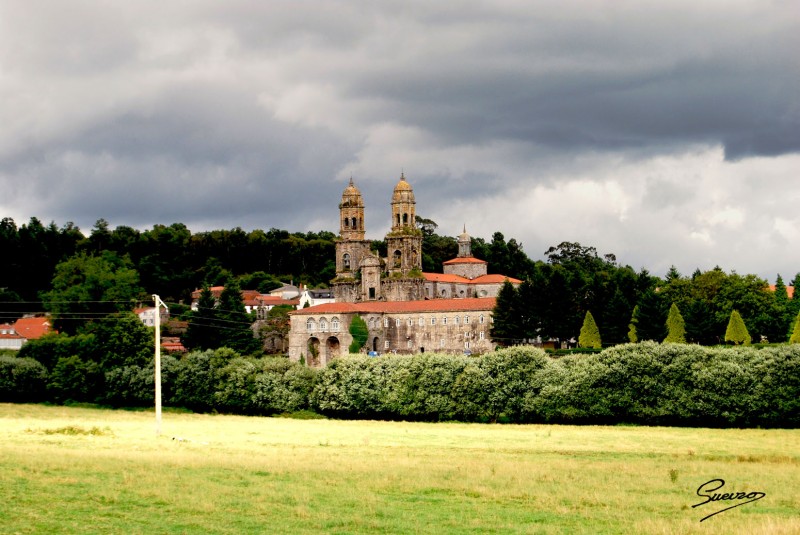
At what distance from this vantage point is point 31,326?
389 ft

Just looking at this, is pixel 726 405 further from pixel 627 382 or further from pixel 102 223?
pixel 102 223

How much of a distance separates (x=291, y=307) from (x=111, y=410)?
5911cm

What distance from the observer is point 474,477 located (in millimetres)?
29078

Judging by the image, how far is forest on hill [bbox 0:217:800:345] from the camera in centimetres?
8969

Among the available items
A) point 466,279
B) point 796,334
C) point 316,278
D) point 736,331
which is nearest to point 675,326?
point 736,331

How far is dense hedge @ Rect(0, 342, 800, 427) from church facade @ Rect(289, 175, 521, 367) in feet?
107

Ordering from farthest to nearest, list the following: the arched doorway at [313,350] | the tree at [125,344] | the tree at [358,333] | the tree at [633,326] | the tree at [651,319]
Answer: the arched doorway at [313,350] < the tree at [358,333] < the tree at [633,326] < the tree at [651,319] < the tree at [125,344]

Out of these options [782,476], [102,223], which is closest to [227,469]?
[782,476]

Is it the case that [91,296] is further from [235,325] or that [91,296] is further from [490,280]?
[490,280]

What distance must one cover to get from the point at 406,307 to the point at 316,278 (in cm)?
5911

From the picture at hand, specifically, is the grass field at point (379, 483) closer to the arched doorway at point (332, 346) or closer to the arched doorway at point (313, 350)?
the arched doorway at point (313, 350)

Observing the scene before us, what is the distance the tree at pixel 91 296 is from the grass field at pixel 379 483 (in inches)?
2286

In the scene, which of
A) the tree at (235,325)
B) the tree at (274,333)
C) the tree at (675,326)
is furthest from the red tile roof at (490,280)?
the tree at (675,326)

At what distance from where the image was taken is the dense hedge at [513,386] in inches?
2147
